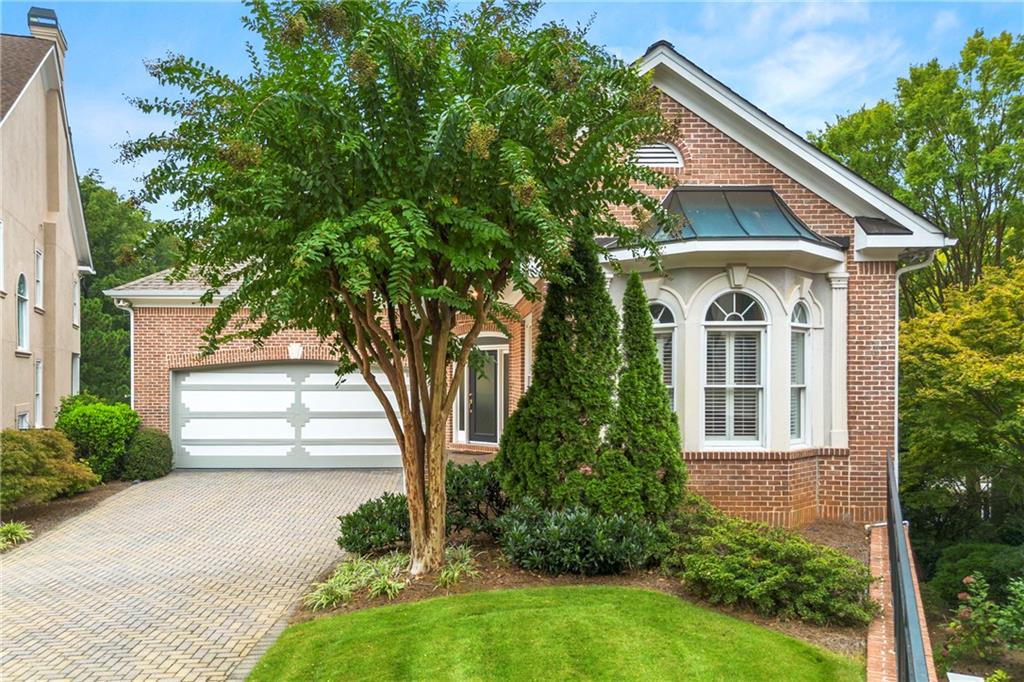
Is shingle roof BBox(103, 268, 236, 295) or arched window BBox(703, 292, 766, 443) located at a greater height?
shingle roof BBox(103, 268, 236, 295)

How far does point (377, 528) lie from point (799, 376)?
561 cm

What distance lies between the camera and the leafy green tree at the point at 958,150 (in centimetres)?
1434

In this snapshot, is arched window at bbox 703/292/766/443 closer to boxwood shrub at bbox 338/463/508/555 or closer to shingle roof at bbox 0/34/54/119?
boxwood shrub at bbox 338/463/508/555

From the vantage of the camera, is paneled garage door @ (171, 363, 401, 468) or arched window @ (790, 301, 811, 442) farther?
paneled garage door @ (171, 363, 401, 468)

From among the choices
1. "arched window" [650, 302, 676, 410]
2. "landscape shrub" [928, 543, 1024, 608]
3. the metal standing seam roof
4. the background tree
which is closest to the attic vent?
the metal standing seam roof

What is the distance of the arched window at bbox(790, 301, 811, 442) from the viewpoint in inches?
322

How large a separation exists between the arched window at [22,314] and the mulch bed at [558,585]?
9153 mm

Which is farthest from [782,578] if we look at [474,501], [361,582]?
[361,582]

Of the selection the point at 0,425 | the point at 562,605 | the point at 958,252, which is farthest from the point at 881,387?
the point at 0,425

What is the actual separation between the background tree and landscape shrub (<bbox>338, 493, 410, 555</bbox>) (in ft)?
45.1

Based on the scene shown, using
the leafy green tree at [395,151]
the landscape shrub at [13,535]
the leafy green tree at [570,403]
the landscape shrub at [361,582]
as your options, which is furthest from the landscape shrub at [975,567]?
the landscape shrub at [13,535]

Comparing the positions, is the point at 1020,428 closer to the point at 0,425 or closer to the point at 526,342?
the point at 526,342

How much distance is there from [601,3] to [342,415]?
10.7 m

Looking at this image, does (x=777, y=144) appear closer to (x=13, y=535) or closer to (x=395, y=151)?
(x=395, y=151)
